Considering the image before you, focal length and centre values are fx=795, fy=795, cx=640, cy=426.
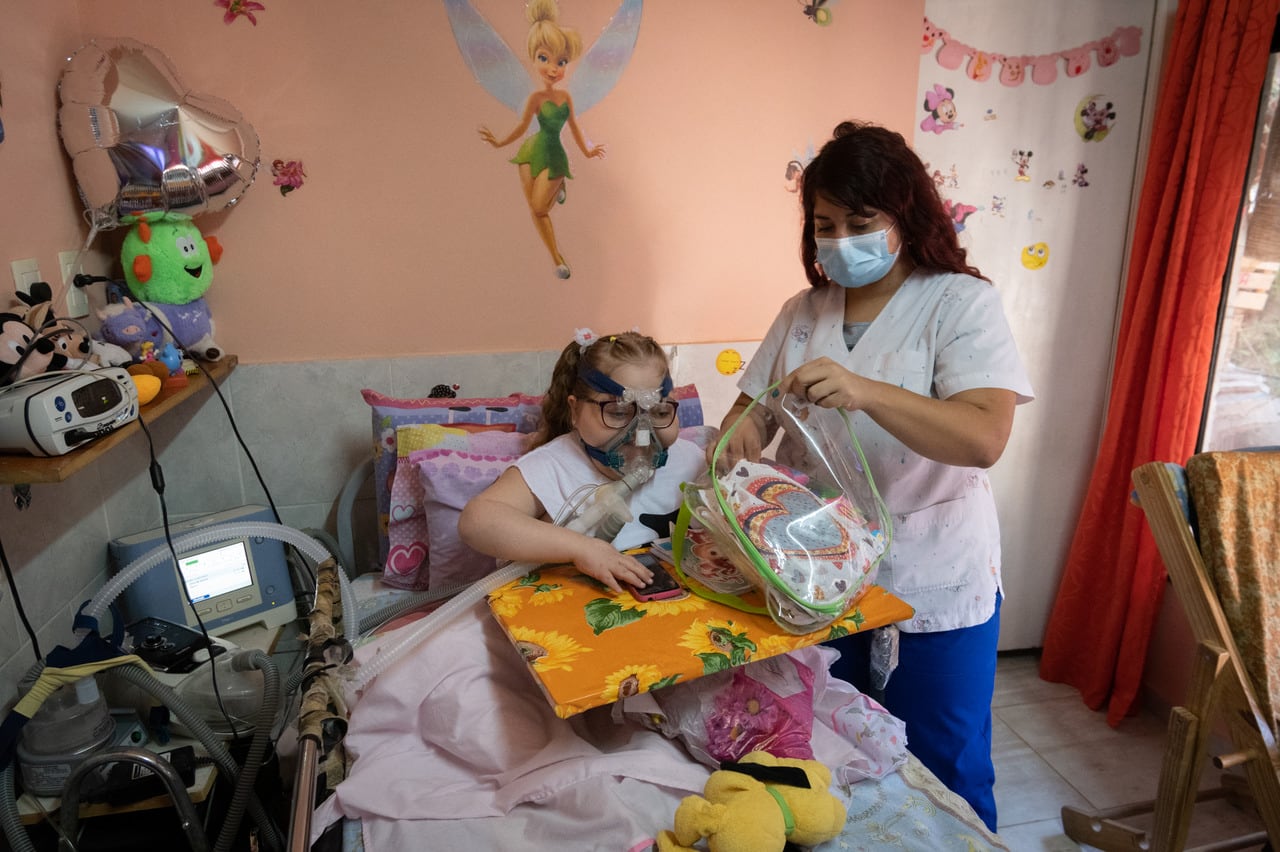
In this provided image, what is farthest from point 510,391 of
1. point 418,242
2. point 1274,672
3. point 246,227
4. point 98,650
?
point 1274,672

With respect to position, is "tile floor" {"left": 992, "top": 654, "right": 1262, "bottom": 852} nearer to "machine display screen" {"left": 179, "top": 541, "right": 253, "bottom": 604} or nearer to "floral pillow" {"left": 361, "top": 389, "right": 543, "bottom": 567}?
"floral pillow" {"left": 361, "top": 389, "right": 543, "bottom": 567}

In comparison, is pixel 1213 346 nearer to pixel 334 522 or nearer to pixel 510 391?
pixel 510 391

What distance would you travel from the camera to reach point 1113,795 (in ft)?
7.76

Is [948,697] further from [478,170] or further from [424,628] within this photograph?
[478,170]

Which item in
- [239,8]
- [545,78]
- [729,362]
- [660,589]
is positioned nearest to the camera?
[660,589]

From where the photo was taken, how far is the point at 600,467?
1.62 meters

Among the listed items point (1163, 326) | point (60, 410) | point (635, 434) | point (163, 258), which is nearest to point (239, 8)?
point (163, 258)

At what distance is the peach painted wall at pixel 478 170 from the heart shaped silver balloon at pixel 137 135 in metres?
0.06

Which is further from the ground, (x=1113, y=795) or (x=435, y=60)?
(x=435, y=60)

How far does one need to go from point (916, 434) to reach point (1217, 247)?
171 cm

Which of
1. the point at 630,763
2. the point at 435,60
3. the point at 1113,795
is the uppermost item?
the point at 435,60

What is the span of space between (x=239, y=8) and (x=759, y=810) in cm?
210

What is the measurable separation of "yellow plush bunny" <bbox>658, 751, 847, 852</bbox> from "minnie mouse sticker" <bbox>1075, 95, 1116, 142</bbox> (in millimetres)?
2425

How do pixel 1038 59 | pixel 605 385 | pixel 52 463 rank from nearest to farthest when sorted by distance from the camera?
pixel 52 463
pixel 605 385
pixel 1038 59
